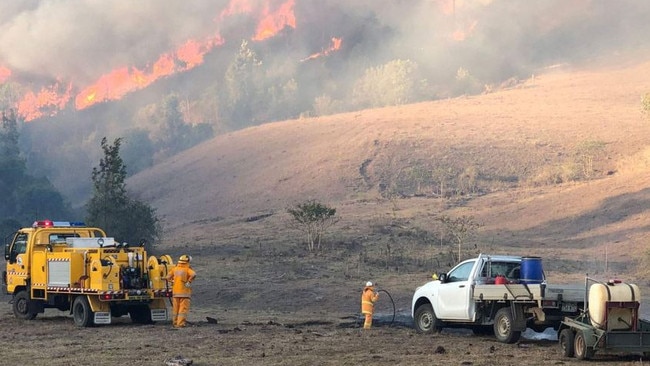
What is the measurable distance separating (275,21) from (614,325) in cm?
15780

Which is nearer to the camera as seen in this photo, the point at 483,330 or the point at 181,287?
the point at 483,330

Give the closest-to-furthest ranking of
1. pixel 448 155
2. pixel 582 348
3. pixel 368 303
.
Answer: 1. pixel 582 348
2. pixel 368 303
3. pixel 448 155

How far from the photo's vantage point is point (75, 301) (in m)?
24.8

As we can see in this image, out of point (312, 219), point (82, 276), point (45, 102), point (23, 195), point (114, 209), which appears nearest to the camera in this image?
point (82, 276)

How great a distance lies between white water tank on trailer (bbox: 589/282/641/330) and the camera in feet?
56.0

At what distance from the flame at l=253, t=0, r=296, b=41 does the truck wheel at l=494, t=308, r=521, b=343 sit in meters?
151

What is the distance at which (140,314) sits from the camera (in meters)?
25.9

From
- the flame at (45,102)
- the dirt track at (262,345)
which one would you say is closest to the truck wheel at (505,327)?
the dirt track at (262,345)

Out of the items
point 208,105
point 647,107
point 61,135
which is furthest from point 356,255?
point 61,135

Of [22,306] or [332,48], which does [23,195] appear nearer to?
[22,306]

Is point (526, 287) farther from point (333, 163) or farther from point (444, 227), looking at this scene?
point (333, 163)

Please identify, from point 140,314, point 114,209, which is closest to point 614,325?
point 140,314

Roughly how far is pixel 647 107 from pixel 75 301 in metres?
45.0

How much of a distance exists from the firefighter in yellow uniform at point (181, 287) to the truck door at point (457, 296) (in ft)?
19.2
